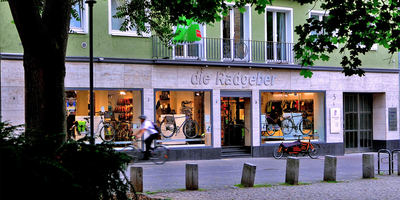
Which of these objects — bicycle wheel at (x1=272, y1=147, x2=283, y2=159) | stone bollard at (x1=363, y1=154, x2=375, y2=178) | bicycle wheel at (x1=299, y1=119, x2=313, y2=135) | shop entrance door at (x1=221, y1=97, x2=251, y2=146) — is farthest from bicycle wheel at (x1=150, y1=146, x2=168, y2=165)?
bicycle wheel at (x1=299, y1=119, x2=313, y2=135)

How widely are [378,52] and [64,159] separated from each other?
22.2m

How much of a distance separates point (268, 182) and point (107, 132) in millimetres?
8114

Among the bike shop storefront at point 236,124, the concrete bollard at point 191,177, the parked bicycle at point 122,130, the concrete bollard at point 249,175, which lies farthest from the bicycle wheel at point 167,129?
the concrete bollard at point 191,177

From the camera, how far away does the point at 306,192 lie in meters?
11.1

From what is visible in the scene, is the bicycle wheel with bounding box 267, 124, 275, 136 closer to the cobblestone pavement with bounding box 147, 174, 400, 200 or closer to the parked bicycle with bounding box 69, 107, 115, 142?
the parked bicycle with bounding box 69, 107, 115, 142

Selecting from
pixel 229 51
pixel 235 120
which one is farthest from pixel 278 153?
pixel 229 51

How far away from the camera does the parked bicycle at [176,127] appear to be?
20.2m

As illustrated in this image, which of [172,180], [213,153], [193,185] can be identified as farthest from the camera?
[213,153]

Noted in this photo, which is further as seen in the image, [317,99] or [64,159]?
[317,99]

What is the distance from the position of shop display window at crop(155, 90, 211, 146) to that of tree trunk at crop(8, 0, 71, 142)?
472 inches

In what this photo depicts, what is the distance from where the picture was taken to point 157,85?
19.6 metres

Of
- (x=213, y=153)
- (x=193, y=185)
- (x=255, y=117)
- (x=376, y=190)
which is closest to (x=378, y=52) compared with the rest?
(x=255, y=117)

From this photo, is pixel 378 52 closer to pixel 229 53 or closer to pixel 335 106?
pixel 335 106

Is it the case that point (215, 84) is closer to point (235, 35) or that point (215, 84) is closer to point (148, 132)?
point (235, 35)
